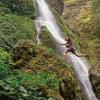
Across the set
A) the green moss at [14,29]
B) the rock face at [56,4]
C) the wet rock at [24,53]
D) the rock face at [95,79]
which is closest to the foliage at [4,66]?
the wet rock at [24,53]

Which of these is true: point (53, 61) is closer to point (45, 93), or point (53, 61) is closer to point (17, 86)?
point (45, 93)

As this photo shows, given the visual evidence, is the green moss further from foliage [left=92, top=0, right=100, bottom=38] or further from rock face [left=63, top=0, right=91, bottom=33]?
rock face [left=63, top=0, right=91, bottom=33]

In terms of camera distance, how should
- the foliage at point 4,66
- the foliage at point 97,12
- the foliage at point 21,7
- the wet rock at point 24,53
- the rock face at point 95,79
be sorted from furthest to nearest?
1. the foliage at point 97,12
2. the foliage at point 21,7
3. the rock face at point 95,79
4. the wet rock at point 24,53
5. the foliage at point 4,66

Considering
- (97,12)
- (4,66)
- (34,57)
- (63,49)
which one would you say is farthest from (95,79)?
(97,12)

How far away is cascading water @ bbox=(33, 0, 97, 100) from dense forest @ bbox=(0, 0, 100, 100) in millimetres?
502

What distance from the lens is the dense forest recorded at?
1149 centimetres

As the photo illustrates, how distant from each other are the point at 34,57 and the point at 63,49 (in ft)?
25.5

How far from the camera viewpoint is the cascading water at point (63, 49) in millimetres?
20631

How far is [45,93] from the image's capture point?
12.2m

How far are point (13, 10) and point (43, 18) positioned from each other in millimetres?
2725

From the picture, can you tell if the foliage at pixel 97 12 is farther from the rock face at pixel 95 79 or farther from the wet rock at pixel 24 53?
the wet rock at pixel 24 53

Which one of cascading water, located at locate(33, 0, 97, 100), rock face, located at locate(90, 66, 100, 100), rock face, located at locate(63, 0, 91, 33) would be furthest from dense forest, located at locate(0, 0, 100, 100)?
cascading water, located at locate(33, 0, 97, 100)

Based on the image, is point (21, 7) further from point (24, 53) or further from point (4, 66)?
point (4, 66)

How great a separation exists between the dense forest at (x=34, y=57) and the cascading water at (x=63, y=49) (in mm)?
502
